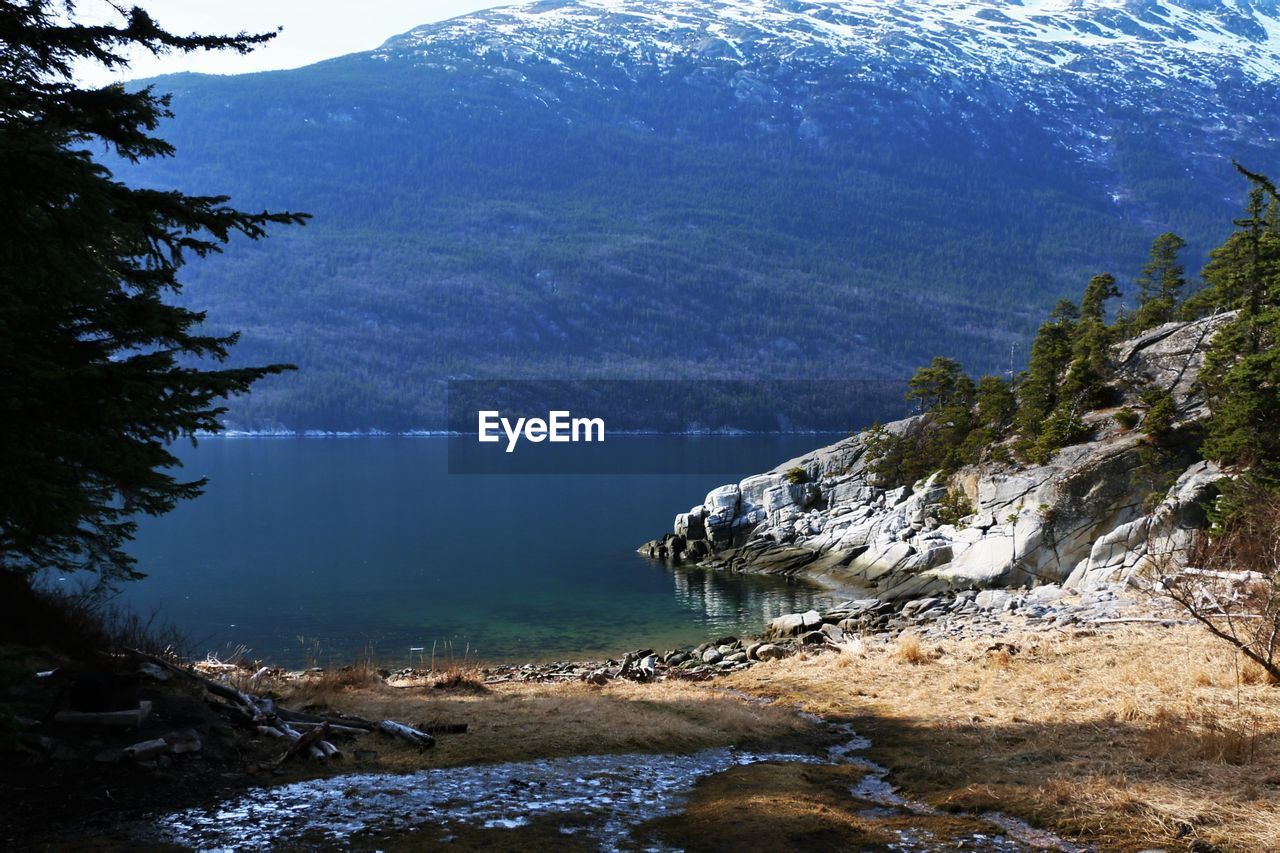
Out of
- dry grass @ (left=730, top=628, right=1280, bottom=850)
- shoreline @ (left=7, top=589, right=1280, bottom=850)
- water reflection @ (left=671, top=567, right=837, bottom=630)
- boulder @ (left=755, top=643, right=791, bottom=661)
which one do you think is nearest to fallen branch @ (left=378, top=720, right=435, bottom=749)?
shoreline @ (left=7, top=589, right=1280, bottom=850)

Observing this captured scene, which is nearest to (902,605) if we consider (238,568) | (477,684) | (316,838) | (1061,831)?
(477,684)

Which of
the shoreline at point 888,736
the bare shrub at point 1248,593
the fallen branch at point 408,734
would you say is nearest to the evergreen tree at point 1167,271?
the bare shrub at point 1248,593

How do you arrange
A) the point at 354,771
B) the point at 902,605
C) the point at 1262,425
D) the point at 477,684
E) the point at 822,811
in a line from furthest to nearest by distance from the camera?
the point at 902,605, the point at 1262,425, the point at 477,684, the point at 354,771, the point at 822,811

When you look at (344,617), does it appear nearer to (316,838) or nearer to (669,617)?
(669,617)

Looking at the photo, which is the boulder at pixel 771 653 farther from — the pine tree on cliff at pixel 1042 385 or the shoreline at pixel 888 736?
the pine tree on cliff at pixel 1042 385

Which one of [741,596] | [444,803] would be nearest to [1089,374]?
[741,596]
